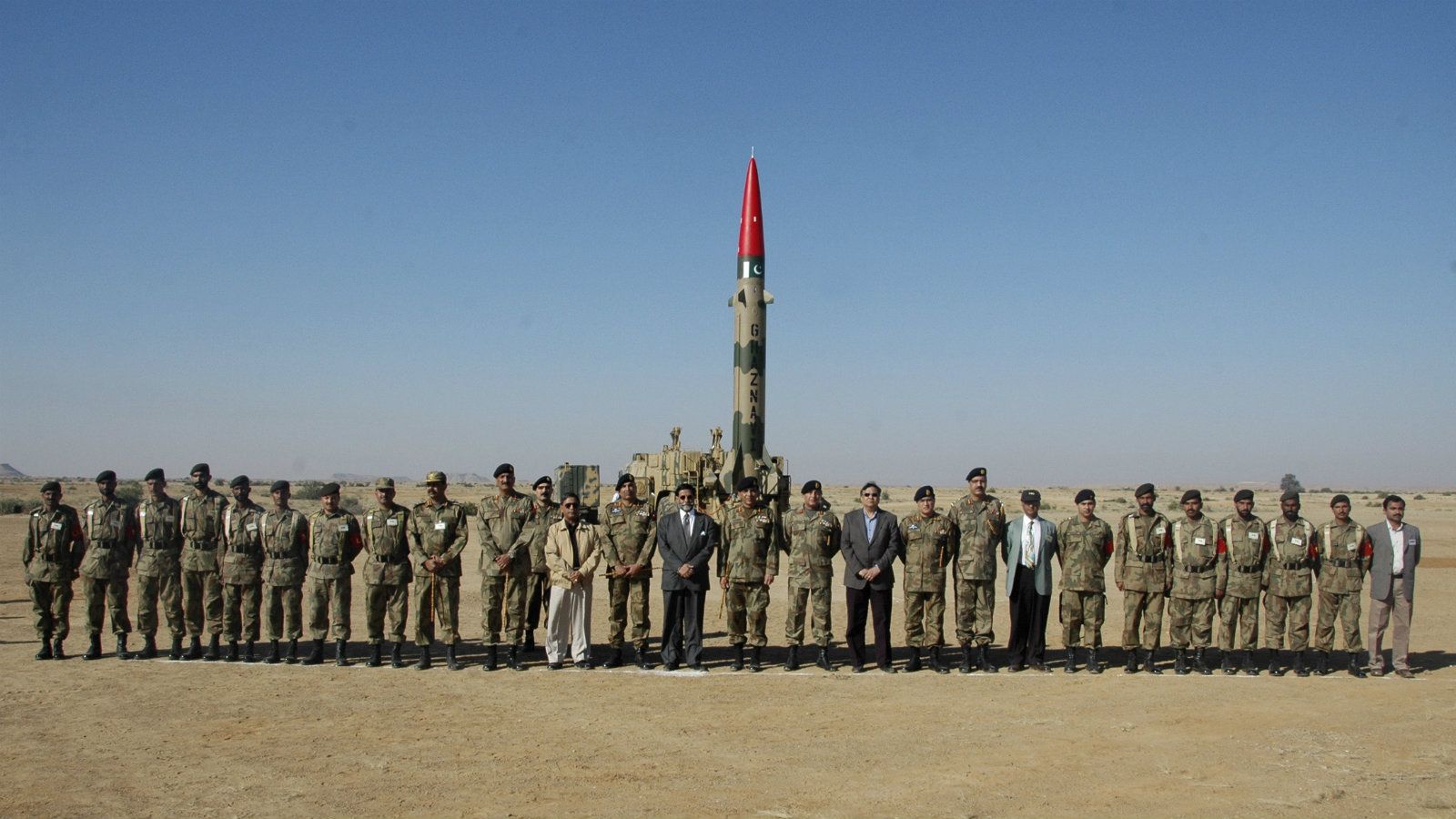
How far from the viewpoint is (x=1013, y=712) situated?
7.88 metres

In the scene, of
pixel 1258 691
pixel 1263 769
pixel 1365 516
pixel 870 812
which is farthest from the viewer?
pixel 1365 516

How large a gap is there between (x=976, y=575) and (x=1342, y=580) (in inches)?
124

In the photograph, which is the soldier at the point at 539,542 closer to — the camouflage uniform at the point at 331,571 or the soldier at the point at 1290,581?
the camouflage uniform at the point at 331,571

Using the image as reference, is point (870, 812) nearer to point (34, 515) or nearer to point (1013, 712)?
point (1013, 712)

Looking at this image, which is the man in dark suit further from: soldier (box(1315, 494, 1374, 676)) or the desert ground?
soldier (box(1315, 494, 1374, 676))

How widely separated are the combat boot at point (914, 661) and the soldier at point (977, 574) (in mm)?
402

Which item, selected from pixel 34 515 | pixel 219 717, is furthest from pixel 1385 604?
pixel 34 515

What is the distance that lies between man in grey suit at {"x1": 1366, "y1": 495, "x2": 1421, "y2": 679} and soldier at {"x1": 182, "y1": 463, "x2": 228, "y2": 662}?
1032cm

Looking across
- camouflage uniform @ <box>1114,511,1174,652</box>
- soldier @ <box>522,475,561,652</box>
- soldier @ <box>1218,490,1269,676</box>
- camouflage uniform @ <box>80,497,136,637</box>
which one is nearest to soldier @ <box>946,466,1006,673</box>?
camouflage uniform @ <box>1114,511,1174,652</box>

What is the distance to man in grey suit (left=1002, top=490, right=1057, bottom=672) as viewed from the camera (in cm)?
971

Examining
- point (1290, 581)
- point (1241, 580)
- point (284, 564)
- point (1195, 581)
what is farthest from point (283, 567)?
point (1290, 581)

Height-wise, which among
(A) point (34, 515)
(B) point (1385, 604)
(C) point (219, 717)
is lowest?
(C) point (219, 717)

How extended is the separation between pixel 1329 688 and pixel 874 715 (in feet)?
12.8

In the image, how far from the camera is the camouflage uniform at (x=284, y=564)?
980 centimetres
